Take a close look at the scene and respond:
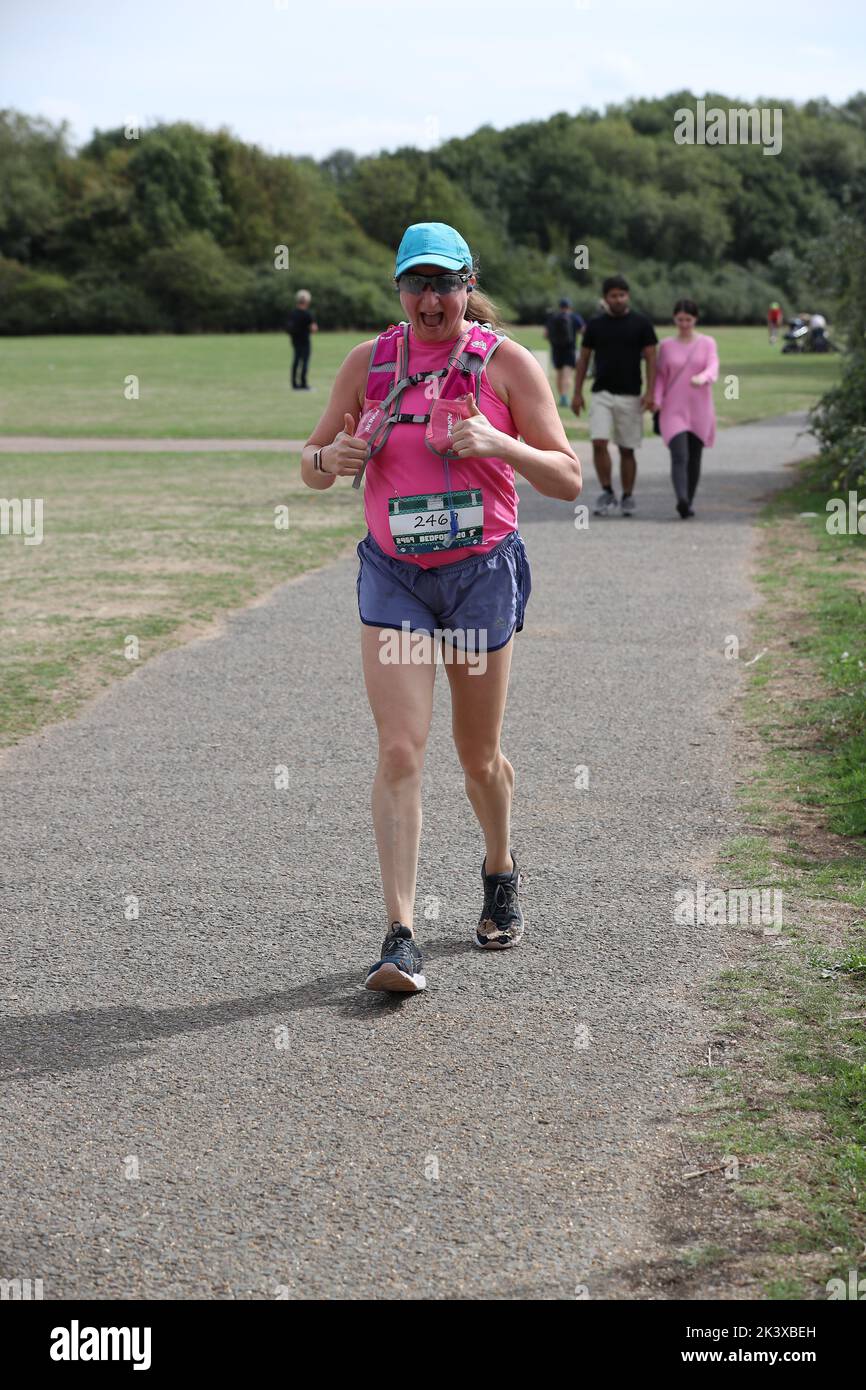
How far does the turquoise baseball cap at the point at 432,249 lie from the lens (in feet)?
13.8

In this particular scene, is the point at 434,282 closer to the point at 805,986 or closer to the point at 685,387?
the point at 805,986

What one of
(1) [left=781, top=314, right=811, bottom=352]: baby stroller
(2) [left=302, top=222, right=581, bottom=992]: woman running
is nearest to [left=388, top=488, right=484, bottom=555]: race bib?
(2) [left=302, top=222, right=581, bottom=992]: woman running

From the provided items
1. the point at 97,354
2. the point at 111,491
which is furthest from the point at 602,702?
the point at 97,354

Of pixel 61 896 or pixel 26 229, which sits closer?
pixel 61 896

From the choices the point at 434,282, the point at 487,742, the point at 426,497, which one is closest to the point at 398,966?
the point at 487,742

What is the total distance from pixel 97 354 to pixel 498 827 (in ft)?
182

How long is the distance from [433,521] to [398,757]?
0.67 m

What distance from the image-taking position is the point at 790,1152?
3.50 metres

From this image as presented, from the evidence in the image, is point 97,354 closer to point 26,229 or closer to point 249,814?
point 26,229

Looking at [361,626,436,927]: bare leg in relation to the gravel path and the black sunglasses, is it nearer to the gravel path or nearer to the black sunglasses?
the gravel path

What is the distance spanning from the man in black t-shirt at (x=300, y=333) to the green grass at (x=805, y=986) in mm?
25157

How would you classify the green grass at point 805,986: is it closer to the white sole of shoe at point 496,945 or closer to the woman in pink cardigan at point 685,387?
the white sole of shoe at point 496,945

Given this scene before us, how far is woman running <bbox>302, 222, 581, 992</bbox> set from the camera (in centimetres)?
432

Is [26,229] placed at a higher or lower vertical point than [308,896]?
higher
